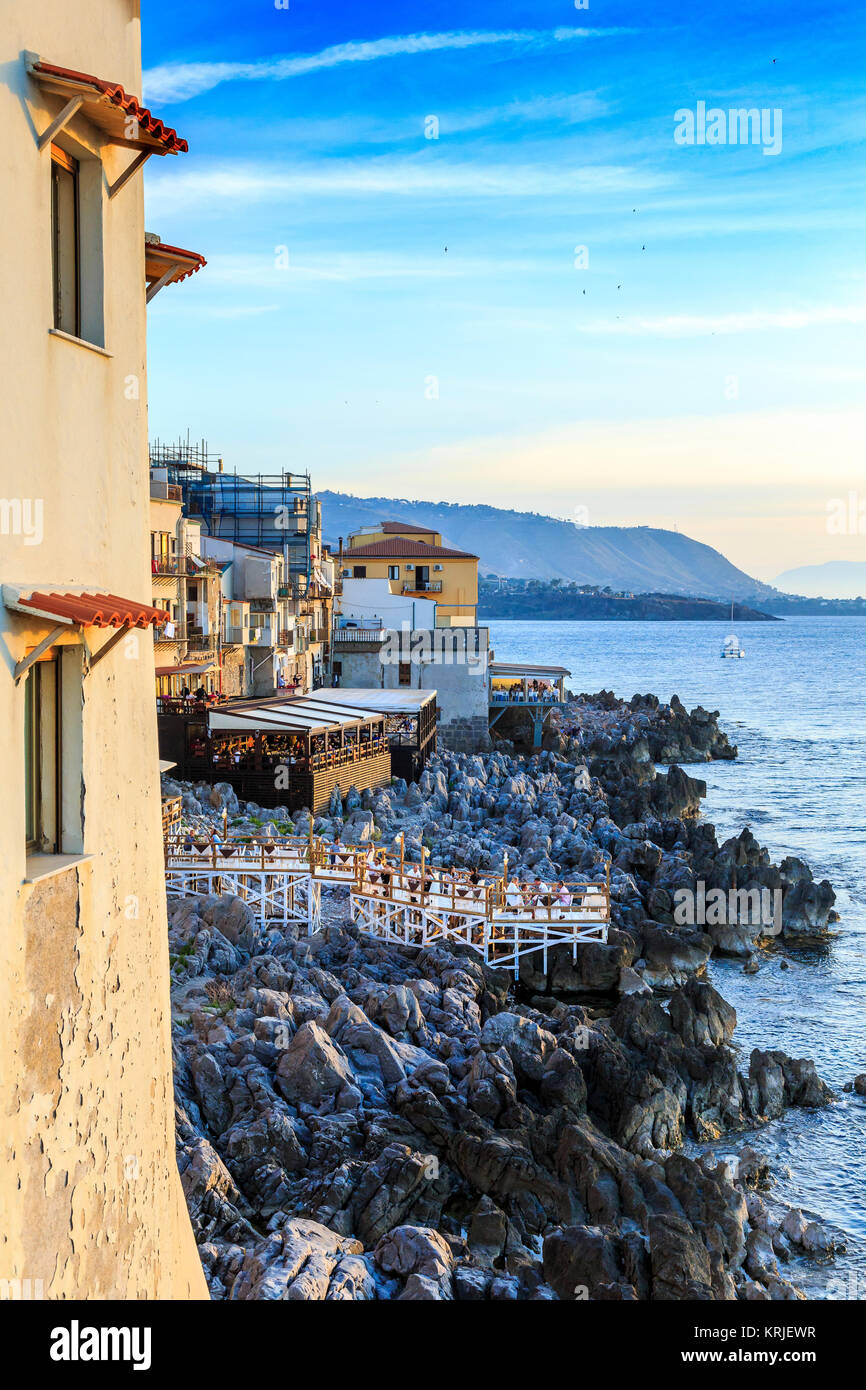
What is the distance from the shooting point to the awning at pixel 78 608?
5539 mm

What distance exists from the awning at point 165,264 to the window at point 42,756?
3.50 meters

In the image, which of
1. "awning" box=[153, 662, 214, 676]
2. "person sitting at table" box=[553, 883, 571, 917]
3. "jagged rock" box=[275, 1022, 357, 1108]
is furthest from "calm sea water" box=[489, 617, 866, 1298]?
"awning" box=[153, 662, 214, 676]

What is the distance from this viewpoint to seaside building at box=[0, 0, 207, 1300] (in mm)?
5633

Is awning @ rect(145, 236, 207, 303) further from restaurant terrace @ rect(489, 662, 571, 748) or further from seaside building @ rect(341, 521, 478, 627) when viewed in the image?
seaside building @ rect(341, 521, 478, 627)

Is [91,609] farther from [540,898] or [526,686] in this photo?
[526,686]

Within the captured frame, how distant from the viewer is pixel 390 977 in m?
23.2

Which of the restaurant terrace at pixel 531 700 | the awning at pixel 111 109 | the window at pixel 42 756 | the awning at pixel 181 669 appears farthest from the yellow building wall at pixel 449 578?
the window at pixel 42 756

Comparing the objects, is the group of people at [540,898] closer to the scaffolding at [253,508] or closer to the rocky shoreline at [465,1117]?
the rocky shoreline at [465,1117]

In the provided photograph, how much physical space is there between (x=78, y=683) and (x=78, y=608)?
753mm

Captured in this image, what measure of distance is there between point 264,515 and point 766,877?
134 ft

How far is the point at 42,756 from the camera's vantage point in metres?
6.39

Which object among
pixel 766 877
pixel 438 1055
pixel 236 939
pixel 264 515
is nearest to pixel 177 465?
pixel 264 515

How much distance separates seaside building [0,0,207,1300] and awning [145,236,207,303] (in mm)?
833

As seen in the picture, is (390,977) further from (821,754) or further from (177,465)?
(821,754)
